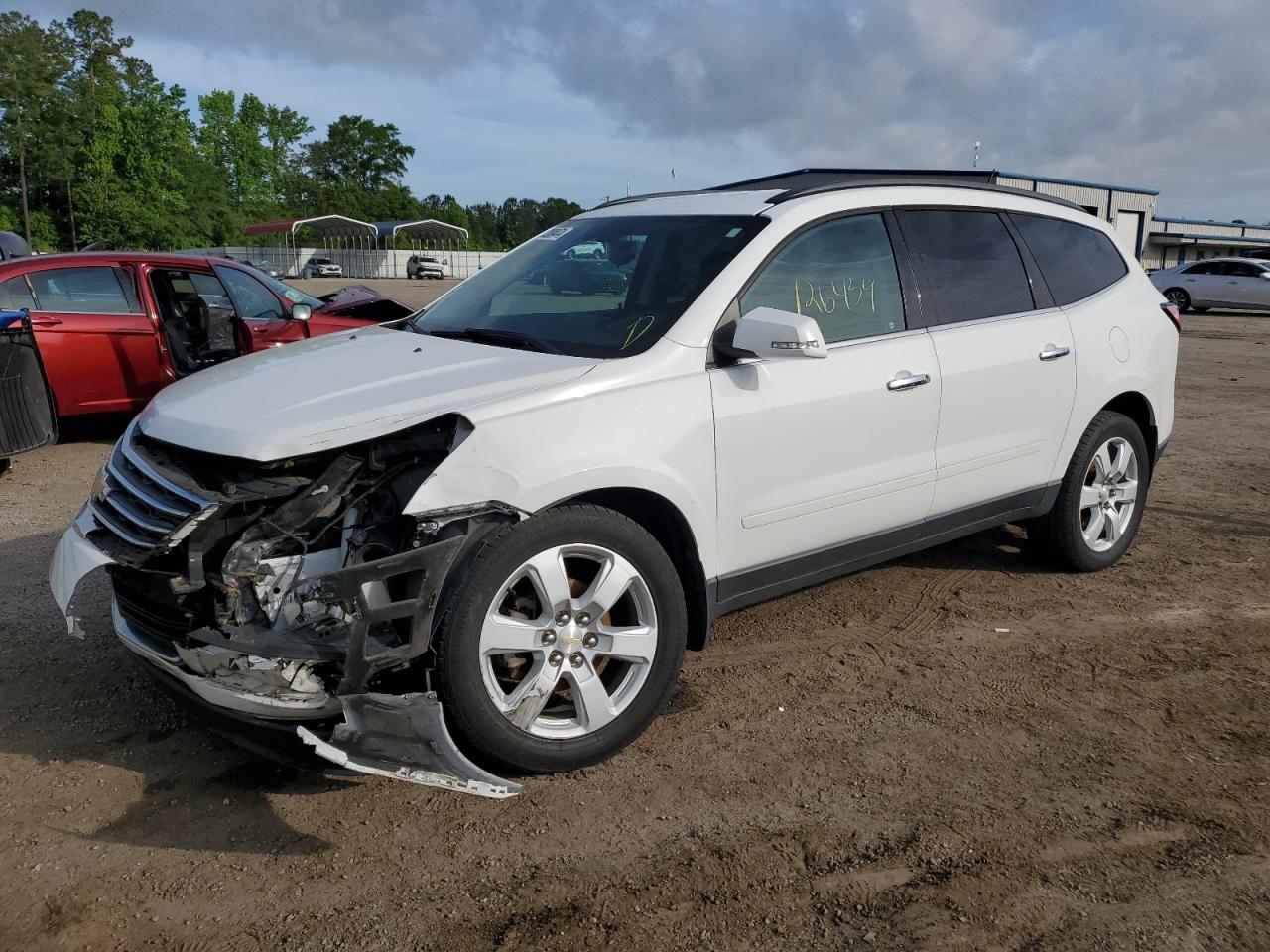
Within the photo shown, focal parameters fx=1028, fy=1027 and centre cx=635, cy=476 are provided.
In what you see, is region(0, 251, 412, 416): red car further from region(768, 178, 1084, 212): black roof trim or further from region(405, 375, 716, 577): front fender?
region(405, 375, 716, 577): front fender

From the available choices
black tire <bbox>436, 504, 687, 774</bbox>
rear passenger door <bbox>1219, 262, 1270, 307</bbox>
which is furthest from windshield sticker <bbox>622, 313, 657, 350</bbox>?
rear passenger door <bbox>1219, 262, 1270, 307</bbox>

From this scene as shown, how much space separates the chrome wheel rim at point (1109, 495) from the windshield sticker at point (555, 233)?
2.82 metres

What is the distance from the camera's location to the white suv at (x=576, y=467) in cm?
292

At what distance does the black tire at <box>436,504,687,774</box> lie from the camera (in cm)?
296

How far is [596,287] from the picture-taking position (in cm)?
414

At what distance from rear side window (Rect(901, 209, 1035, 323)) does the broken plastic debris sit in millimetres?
2743

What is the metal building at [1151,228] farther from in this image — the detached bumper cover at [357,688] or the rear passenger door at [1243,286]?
the detached bumper cover at [357,688]

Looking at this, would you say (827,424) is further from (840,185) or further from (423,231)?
(423,231)

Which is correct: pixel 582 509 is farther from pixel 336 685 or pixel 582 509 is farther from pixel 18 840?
pixel 18 840

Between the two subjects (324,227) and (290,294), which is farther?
(324,227)

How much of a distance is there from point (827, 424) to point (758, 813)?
4.81 feet

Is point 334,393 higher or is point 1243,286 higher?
point 334,393

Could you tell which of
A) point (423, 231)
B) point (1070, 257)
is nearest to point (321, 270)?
point (423, 231)

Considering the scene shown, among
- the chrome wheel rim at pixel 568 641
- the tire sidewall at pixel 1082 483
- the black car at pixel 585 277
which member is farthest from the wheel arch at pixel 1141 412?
the chrome wheel rim at pixel 568 641
